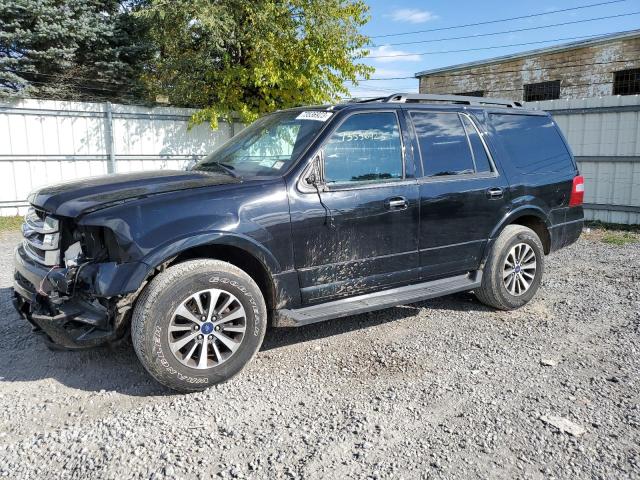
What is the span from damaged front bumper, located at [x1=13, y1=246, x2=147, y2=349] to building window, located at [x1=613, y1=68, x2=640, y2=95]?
51.3 feet

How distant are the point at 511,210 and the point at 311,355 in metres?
2.36

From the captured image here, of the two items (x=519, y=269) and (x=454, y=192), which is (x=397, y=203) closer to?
(x=454, y=192)

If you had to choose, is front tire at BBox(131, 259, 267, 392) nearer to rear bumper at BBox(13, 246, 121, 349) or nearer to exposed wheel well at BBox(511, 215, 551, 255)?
Result: rear bumper at BBox(13, 246, 121, 349)

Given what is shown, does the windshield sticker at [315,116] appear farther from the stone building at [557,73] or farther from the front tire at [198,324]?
the stone building at [557,73]

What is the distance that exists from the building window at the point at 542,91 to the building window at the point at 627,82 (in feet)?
5.40

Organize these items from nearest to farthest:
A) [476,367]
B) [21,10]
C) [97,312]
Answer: [97,312] < [476,367] < [21,10]

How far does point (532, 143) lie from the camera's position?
5188 millimetres

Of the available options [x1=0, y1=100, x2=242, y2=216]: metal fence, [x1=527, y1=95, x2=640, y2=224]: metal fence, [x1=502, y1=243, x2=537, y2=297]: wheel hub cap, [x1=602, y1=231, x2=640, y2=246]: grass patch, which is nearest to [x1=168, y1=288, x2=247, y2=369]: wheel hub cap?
[x1=502, y1=243, x2=537, y2=297]: wheel hub cap

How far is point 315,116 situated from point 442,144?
3.89 feet

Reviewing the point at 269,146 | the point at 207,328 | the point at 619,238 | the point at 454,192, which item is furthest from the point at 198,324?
the point at 619,238

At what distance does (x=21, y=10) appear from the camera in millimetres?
11578

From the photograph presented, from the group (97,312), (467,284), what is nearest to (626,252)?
(467,284)

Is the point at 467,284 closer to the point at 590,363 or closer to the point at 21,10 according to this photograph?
the point at 590,363

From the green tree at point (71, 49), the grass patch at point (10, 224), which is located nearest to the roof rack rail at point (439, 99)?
the grass patch at point (10, 224)
